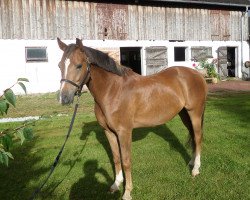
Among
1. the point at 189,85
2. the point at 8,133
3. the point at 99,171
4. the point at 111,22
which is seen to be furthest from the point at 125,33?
the point at 8,133

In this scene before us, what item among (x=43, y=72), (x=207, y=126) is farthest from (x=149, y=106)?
(x=43, y=72)

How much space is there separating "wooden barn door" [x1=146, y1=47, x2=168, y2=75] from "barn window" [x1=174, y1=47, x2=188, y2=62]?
6.18 ft

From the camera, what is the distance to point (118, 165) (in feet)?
15.6

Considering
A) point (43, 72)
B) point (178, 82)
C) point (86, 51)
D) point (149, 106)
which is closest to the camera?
point (86, 51)

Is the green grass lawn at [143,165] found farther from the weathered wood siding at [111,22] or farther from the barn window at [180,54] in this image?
the barn window at [180,54]

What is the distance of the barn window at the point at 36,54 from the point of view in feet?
55.2

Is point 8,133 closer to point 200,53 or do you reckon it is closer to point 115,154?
point 115,154

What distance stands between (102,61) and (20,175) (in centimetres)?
267

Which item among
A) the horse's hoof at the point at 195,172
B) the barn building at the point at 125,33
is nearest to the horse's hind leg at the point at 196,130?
the horse's hoof at the point at 195,172

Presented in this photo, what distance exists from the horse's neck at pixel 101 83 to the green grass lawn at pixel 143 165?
3.01 ft

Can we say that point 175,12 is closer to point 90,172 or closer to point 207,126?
point 207,126

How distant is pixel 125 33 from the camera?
19188mm

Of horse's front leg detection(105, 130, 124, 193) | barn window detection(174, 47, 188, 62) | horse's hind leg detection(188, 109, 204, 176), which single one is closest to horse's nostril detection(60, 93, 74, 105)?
horse's front leg detection(105, 130, 124, 193)

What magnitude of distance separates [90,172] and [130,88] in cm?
183
